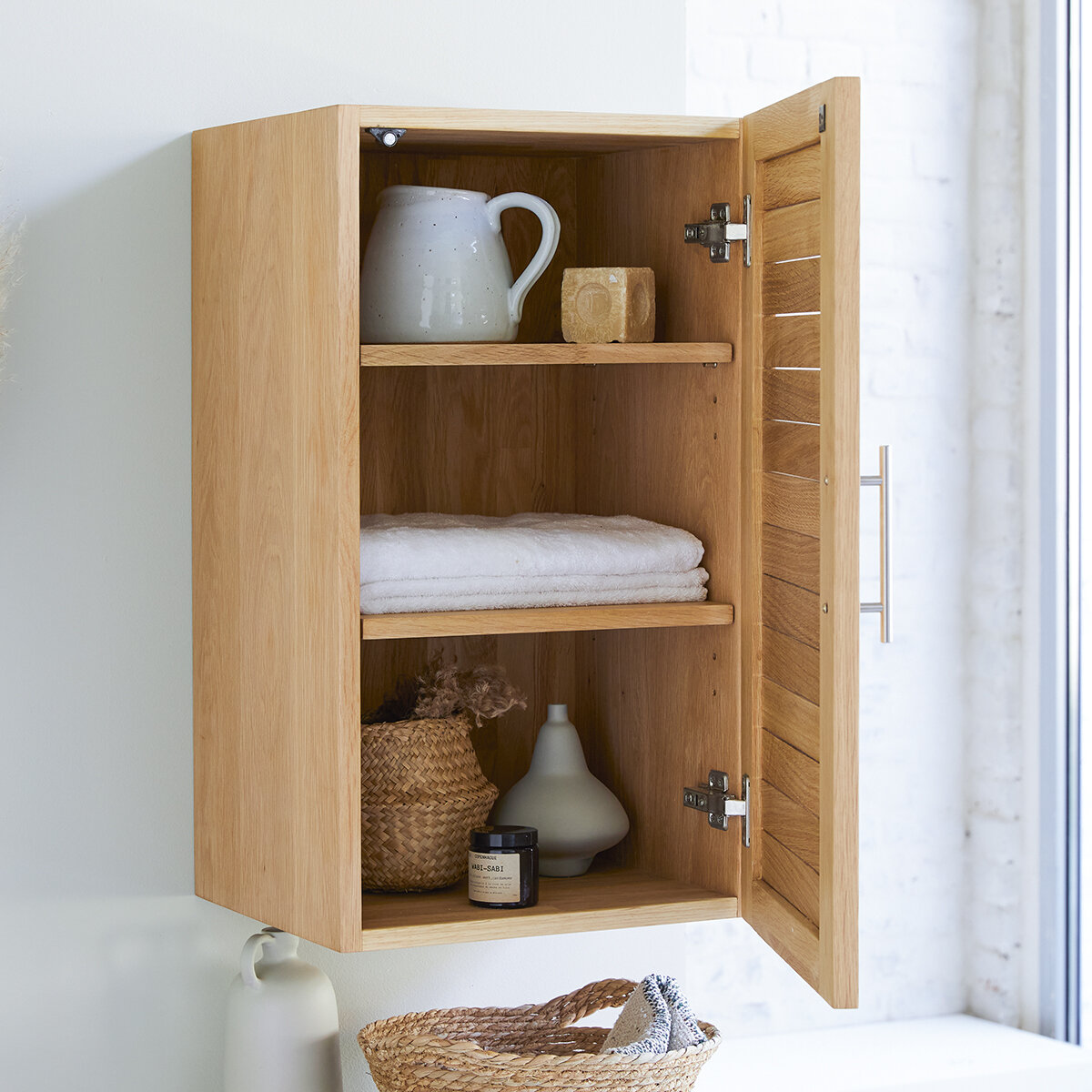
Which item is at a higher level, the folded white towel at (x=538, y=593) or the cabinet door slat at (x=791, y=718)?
the folded white towel at (x=538, y=593)

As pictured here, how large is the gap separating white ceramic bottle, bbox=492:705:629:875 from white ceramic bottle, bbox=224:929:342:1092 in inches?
11.0

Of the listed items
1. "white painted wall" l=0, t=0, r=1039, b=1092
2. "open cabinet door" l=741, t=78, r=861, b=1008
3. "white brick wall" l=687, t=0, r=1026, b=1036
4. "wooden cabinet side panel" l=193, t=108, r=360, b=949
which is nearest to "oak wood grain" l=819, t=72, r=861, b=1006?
"open cabinet door" l=741, t=78, r=861, b=1008

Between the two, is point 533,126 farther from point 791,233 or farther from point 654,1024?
point 654,1024

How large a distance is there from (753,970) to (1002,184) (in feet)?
3.71

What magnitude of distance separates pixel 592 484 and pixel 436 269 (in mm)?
409

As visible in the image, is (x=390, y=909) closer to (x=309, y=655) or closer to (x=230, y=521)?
(x=309, y=655)

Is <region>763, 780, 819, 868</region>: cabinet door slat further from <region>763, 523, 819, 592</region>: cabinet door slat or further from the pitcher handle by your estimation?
the pitcher handle

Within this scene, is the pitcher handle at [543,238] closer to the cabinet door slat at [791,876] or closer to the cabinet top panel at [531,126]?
the cabinet top panel at [531,126]

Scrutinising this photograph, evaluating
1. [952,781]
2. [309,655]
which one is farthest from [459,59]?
[952,781]

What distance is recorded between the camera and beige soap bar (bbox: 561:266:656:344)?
1.44 metres

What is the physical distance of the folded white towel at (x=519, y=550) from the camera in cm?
135

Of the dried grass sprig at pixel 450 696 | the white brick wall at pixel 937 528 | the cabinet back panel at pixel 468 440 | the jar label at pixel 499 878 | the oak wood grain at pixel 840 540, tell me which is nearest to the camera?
the oak wood grain at pixel 840 540

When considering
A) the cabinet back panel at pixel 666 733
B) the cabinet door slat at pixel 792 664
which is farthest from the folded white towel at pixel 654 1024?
the cabinet door slat at pixel 792 664

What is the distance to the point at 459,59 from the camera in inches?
63.5
